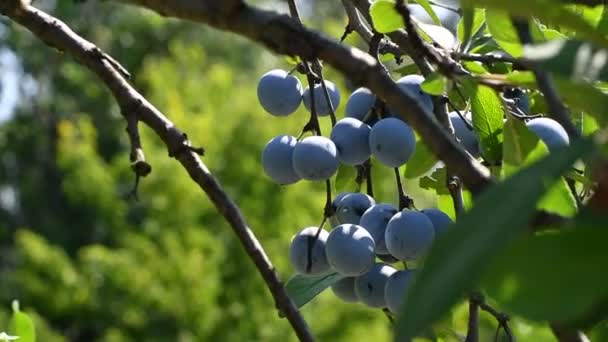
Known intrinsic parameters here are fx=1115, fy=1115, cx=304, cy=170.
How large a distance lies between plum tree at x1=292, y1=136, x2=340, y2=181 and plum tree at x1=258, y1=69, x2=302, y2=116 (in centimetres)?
9

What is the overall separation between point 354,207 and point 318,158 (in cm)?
5

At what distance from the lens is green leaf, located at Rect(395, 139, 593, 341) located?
268 millimetres

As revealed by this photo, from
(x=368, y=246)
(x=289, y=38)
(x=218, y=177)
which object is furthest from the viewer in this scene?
(x=218, y=177)

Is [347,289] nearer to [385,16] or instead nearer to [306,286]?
[306,286]

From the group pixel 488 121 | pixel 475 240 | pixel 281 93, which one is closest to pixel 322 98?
pixel 281 93

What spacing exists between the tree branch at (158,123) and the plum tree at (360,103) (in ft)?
0.36

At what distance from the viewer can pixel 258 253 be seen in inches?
Answer: 31.4

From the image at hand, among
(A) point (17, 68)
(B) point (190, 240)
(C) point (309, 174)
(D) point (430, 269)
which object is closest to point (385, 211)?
(C) point (309, 174)

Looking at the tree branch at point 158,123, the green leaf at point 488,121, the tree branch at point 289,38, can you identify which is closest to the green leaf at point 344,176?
the tree branch at point 158,123

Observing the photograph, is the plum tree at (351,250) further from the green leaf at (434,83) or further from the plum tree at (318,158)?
the green leaf at (434,83)

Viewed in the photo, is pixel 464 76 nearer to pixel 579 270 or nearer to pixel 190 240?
pixel 579 270

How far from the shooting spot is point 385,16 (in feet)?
1.90

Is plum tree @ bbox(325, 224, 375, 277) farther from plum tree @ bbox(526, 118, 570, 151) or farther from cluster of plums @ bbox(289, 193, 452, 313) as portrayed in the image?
plum tree @ bbox(526, 118, 570, 151)

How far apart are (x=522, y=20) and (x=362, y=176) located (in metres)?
0.40
